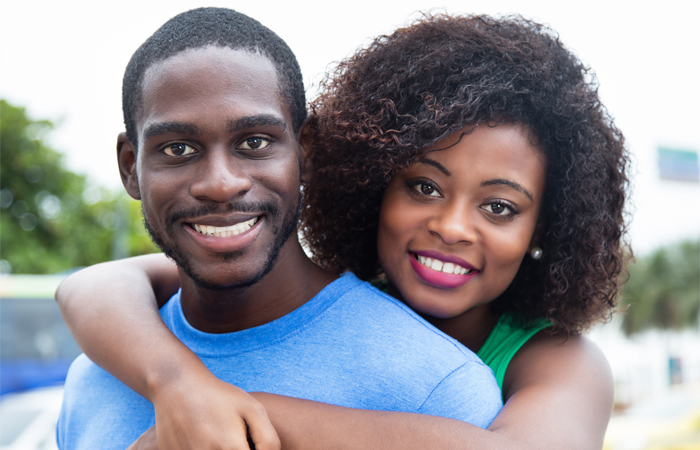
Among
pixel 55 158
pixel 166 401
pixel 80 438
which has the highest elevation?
pixel 166 401

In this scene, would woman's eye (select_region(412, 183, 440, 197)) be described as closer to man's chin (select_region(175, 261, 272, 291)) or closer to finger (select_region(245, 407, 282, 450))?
man's chin (select_region(175, 261, 272, 291))

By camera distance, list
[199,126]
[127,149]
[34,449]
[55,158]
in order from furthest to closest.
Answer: [55,158]
[34,449]
[127,149]
[199,126]

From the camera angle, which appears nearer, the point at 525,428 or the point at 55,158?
the point at 525,428

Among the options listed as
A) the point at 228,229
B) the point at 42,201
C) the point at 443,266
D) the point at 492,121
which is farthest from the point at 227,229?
the point at 42,201

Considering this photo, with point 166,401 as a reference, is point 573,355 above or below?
above

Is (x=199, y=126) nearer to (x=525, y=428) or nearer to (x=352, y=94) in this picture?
(x=352, y=94)

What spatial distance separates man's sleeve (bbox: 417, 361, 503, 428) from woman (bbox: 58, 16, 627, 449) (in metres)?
0.11

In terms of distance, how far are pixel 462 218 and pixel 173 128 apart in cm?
103

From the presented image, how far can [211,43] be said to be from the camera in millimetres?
1838

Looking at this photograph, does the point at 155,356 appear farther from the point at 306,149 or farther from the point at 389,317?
the point at 306,149

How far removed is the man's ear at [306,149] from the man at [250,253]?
0.02m

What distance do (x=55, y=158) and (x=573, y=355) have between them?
23647mm

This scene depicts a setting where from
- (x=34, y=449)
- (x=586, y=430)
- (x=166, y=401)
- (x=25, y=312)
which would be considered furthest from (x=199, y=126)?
(x=25, y=312)

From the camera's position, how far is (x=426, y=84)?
2.22 m
